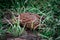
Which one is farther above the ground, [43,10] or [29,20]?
[43,10]

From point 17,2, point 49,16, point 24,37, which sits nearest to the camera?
point 24,37

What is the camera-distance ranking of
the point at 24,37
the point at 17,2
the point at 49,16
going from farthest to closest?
the point at 17,2
the point at 49,16
the point at 24,37

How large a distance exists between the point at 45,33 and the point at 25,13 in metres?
0.65

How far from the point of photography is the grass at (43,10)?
3.88 metres

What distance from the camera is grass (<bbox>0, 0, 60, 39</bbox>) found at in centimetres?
388

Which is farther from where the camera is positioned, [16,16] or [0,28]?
[16,16]

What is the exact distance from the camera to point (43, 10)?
4.48 meters

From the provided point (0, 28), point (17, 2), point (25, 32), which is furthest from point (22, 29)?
point (17, 2)

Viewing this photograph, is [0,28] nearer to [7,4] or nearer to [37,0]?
[7,4]

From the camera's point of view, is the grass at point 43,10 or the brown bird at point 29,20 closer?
the grass at point 43,10

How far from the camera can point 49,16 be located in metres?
4.21

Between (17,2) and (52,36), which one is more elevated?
(17,2)

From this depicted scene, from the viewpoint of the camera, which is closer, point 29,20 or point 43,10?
point 29,20

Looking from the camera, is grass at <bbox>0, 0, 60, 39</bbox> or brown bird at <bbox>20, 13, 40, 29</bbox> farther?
brown bird at <bbox>20, 13, 40, 29</bbox>
